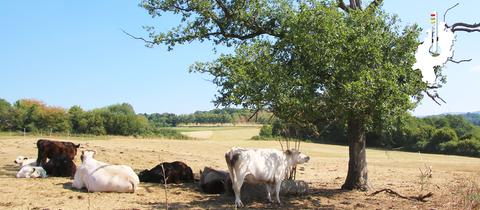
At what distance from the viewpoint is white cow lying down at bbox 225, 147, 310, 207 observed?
40.9 feet

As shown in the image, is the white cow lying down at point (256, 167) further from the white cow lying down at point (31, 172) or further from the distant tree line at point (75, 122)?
the distant tree line at point (75, 122)

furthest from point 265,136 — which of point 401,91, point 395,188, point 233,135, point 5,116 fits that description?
point 401,91

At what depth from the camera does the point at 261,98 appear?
13.2 m

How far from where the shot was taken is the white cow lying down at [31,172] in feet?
53.2

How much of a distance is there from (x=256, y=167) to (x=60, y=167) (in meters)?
7.66

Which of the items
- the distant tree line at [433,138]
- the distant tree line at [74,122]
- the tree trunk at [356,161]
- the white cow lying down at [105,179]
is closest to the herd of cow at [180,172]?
the white cow lying down at [105,179]

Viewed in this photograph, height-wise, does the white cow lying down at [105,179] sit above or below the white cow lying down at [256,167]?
below

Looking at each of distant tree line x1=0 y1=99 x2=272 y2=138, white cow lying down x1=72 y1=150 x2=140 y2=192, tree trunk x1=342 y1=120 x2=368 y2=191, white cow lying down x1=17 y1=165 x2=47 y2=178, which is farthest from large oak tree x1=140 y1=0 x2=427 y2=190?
distant tree line x1=0 y1=99 x2=272 y2=138

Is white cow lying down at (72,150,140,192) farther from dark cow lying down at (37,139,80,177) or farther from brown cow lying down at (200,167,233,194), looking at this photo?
dark cow lying down at (37,139,80,177)

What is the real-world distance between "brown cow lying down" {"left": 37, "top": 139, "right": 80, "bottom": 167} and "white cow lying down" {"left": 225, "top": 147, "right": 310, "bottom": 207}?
7.64 m

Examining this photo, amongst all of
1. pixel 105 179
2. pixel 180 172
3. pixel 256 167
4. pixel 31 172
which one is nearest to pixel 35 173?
pixel 31 172

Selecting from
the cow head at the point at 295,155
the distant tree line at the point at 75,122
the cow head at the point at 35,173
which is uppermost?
the distant tree line at the point at 75,122

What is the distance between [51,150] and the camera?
1792 centimetres

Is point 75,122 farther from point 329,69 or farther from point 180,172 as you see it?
point 329,69
